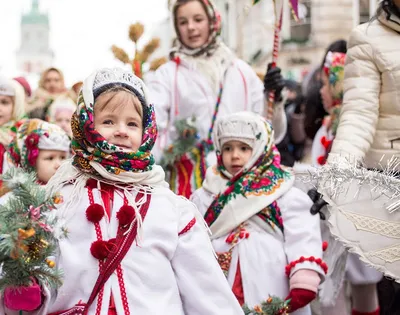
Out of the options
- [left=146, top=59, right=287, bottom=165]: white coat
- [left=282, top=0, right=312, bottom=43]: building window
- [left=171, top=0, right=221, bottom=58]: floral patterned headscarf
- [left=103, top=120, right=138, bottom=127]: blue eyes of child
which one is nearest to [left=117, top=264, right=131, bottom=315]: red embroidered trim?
[left=103, top=120, right=138, bottom=127]: blue eyes of child

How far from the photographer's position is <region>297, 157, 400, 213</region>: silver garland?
388 cm

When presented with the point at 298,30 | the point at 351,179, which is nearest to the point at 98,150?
the point at 351,179

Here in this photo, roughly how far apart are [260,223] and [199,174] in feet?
4.37

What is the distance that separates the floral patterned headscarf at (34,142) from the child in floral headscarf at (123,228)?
79.0 inches

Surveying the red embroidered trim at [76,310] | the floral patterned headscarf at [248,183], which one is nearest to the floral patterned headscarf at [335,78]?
the floral patterned headscarf at [248,183]

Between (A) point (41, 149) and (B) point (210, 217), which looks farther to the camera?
(A) point (41, 149)

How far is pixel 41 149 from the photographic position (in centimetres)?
593

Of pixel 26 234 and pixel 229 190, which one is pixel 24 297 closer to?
pixel 26 234

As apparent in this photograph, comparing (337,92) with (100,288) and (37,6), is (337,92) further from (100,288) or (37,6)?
(37,6)

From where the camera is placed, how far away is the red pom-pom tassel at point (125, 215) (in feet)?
12.0

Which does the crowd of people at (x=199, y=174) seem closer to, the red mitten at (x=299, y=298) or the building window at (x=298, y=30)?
the red mitten at (x=299, y=298)

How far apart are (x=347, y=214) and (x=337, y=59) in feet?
12.1

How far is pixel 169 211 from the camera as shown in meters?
3.82

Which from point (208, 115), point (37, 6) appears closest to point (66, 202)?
point (208, 115)
